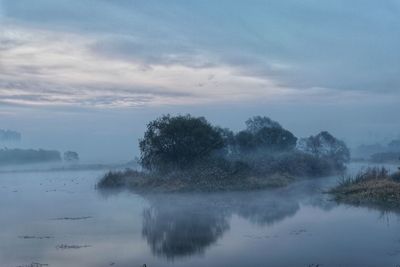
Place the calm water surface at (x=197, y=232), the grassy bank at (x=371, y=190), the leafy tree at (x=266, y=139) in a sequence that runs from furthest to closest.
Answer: the leafy tree at (x=266, y=139) → the grassy bank at (x=371, y=190) → the calm water surface at (x=197, y=232)

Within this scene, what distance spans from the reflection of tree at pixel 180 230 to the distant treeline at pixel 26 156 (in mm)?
76301

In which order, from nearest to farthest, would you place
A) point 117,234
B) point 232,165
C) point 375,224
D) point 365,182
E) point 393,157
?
point 117,234, point 375,224, point 365,182, point 232,165, point 393,157

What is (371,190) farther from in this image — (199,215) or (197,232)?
(197,232)

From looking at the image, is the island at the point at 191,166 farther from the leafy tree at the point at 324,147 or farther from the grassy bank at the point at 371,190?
the leafy tree at the point at 324,147

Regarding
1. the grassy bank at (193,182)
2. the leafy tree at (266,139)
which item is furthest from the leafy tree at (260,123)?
the grassy bank at (193,182)

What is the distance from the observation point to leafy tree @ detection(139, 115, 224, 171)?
43406mm

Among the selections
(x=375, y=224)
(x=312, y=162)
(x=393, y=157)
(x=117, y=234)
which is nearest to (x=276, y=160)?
(x=312, y=162)

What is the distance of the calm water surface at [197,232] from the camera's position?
53.4 feet

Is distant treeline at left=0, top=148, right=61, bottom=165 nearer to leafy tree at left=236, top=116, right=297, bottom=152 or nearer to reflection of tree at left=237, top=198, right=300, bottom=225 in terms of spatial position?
leafy tree at left=236, top=116, right=297, bottom=152

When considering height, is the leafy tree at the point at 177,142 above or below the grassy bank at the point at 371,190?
above

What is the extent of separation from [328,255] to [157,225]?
8.74 m

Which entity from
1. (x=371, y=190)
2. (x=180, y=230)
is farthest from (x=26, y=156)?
(x=180, y=230)

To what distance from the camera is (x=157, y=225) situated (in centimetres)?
2328

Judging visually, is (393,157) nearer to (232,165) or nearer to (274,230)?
(232,165)
